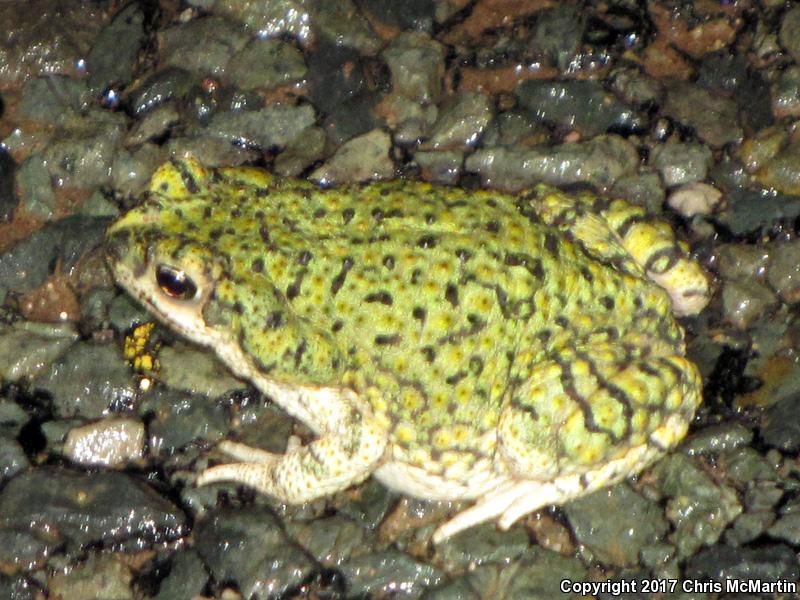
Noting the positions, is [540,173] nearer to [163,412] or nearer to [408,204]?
[408,204]

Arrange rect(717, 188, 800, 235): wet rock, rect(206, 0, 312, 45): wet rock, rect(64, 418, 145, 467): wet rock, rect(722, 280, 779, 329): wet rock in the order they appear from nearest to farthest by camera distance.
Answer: rect(64, 418, 145, 467): wet rock < rect(722, 280, 779, 329): wet rock < rect(717, 188, 800, 235): wet rock < rect(206, 0, 312, 45): wet rock

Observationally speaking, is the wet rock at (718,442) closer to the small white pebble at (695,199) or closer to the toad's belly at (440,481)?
the toad's belly at (440,481)

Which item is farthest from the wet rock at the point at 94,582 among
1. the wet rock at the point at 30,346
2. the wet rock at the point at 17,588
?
the wet rock at the point at 30,346

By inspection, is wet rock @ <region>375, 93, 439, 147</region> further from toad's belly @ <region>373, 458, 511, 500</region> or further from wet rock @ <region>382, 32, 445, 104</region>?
toad's belly @ <region>373, 458, 511, 500</region>

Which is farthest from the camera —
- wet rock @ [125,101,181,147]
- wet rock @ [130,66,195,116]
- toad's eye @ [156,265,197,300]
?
wet rock @ [130,66,195,116]

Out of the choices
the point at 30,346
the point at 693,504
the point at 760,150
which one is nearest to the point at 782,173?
the point at 760,150

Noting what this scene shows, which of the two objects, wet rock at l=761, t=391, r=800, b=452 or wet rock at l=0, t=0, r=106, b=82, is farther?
wet rock at l=0, t=0, r=106, b=82

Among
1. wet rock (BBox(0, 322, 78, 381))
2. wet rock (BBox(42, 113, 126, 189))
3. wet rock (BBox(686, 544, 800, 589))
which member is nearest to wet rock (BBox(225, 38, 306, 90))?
wet rock (BBox(42, 113, 126, 189))

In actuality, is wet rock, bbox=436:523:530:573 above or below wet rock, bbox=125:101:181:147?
below
